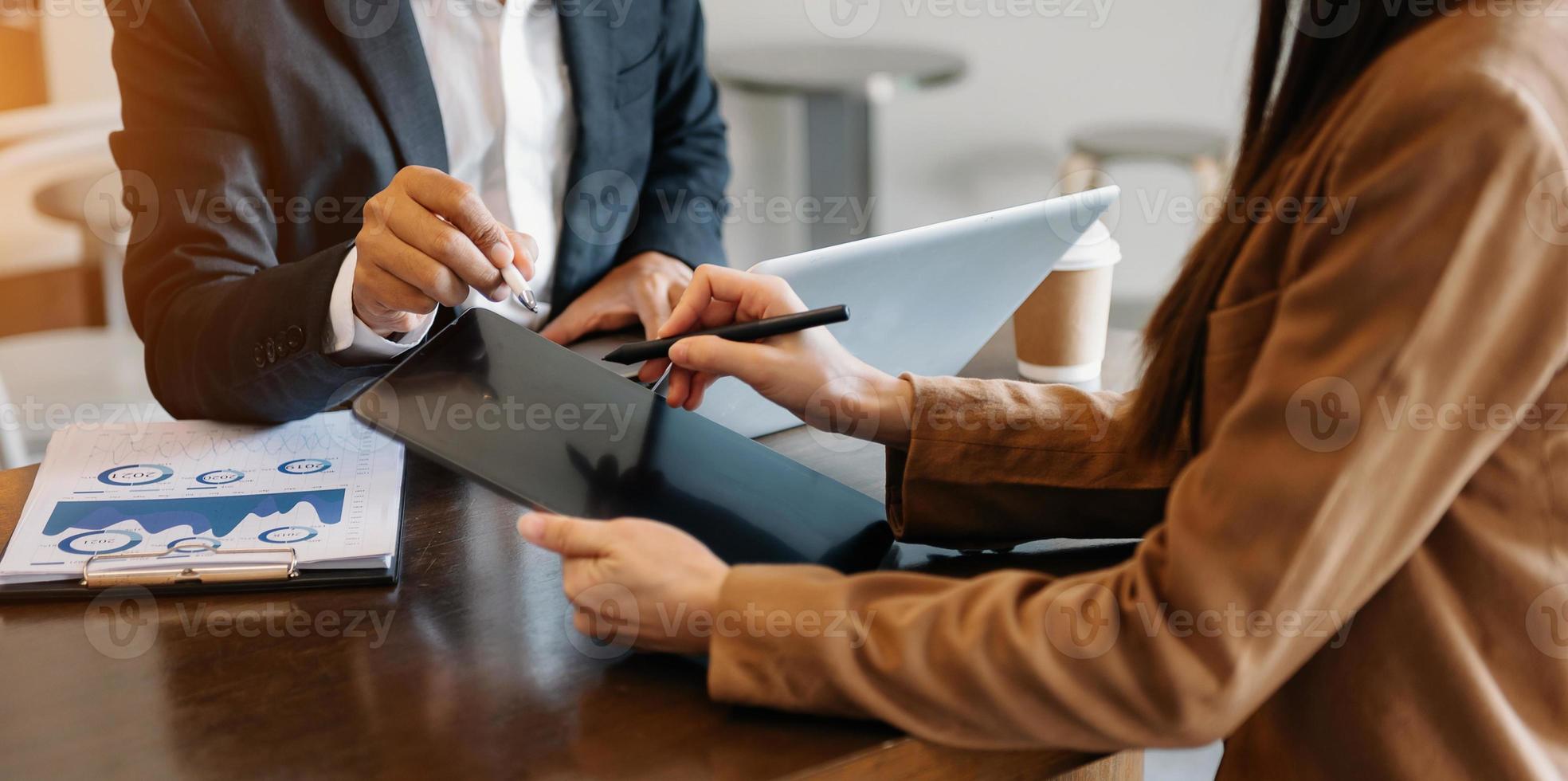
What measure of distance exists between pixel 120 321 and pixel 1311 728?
264 cm

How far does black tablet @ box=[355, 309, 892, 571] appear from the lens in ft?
2.61

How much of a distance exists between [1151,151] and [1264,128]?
8.09 feet

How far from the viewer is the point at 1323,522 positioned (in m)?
0.60

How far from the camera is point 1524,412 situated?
2.10 feet

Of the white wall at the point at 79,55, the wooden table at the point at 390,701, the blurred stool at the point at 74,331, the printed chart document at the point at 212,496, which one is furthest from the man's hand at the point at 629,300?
the white wall at the point at 79,55

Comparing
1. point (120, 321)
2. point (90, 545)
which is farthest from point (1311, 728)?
point (120, 321)

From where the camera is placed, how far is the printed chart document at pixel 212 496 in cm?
84

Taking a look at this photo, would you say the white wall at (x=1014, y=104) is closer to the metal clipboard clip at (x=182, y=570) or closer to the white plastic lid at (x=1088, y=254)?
the white plastic lid at (x=1088, y=254)

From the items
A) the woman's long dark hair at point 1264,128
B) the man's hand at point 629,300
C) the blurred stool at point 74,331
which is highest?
the woman's long dark hair at point 1264,128

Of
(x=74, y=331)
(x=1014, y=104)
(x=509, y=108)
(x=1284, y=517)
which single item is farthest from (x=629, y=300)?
(x=1014, y=104)

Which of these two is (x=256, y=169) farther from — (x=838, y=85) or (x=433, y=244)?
(x=838, y=85)

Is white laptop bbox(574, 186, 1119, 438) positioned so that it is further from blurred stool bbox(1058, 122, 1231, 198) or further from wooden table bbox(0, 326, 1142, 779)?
blurred stool bbox(1058, 122, 1231, 198)

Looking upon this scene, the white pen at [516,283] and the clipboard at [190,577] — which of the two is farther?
the white pen at [516,283]

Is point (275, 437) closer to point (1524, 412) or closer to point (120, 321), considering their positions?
point (1524, 412)
